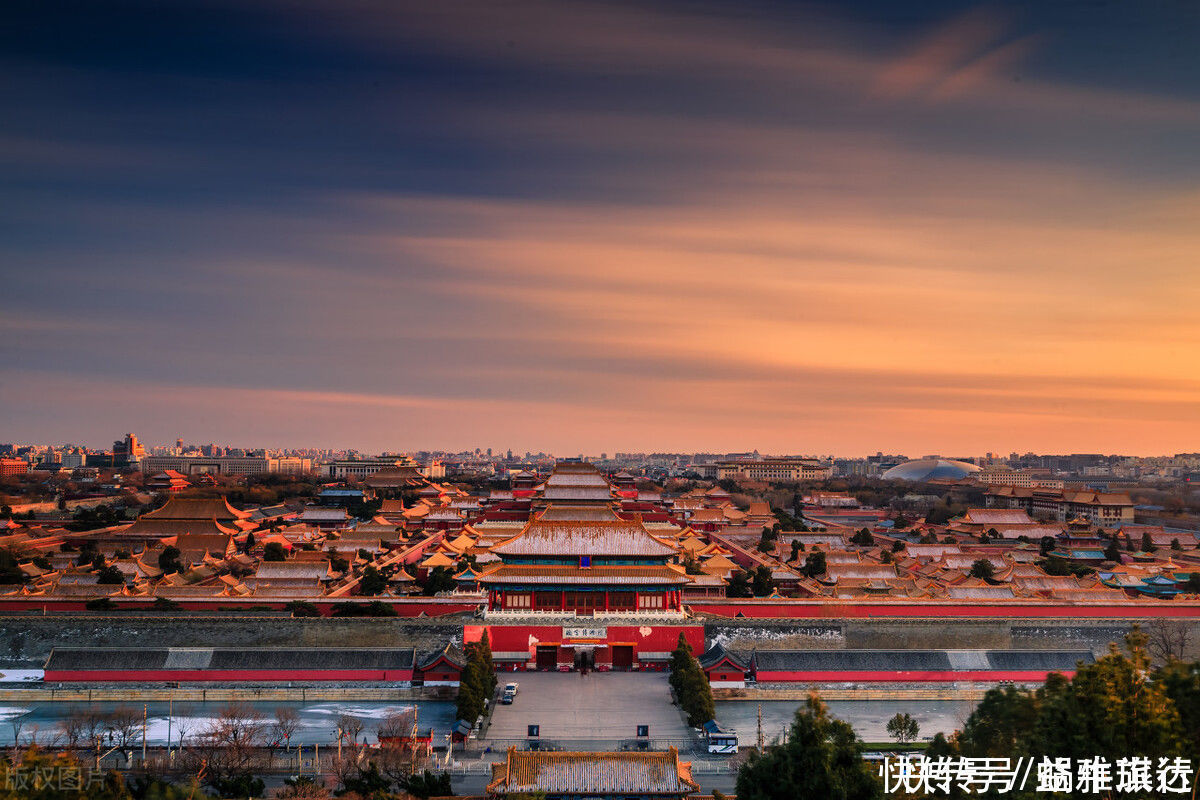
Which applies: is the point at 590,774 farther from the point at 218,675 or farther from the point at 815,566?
the point at 815,566

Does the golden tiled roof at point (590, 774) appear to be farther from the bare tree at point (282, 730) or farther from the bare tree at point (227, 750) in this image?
the bare tree at point (282, 730)

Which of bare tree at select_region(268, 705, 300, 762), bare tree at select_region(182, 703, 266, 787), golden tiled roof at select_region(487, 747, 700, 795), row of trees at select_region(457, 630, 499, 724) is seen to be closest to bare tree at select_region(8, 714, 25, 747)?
bare tree at select_region(182, 703, 266, 787)

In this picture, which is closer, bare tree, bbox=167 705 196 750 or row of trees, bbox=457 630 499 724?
bare tree, bbox=167 705 196 750

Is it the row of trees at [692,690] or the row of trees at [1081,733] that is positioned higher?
the row of trees at [1081,733]

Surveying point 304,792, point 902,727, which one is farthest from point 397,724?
point 902,727

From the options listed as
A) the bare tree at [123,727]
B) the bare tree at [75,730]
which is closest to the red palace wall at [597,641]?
the bare tree at [123,727]

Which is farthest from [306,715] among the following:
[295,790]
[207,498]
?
[207,498]

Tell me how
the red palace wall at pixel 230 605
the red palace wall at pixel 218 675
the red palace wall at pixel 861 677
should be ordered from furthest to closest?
the red palace wall at pixel 230 605, the red palace wall at pixel 861 677, the red palace wall at pixel 218 675

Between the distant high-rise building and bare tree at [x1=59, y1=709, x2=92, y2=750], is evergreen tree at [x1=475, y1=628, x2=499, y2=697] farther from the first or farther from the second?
the distant high-rise building
